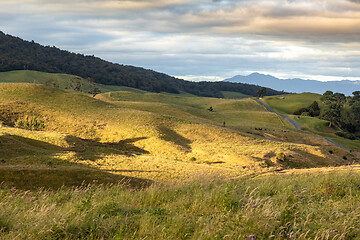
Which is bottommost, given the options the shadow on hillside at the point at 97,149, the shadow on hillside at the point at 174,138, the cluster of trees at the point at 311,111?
the shadow on hillside at the point at 97,149

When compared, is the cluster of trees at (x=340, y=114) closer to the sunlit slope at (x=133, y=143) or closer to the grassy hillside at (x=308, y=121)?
the grassy hillside at (x=308, y=121)

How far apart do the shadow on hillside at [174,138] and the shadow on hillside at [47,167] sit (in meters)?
5.91

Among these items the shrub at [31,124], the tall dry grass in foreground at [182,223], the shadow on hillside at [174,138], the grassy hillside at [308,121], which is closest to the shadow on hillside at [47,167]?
the tall dry grass in foreground at [182,223]

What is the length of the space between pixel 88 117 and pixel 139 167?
33239 mm

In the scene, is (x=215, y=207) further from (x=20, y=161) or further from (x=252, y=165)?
(x=252, y=165)

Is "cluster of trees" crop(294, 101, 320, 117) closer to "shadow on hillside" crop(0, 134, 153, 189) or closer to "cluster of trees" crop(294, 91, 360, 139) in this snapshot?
"cluster of trees" crop(294, 91, 360, 139)

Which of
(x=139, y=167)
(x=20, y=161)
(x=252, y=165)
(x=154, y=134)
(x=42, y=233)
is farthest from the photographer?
(x=154, y=134)

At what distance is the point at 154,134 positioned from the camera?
180 feet

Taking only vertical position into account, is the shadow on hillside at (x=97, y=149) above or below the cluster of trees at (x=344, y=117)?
below

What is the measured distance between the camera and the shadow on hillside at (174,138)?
52569mm

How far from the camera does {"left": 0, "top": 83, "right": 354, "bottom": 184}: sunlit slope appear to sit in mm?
33375

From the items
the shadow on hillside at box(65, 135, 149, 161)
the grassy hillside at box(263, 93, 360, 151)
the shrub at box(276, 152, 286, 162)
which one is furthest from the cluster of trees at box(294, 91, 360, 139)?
the shadow on hillside at box(65, 135, 149, 161)

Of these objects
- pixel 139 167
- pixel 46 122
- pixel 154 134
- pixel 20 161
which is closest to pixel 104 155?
pixel 139 167

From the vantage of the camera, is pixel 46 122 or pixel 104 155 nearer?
pixel 104 155
